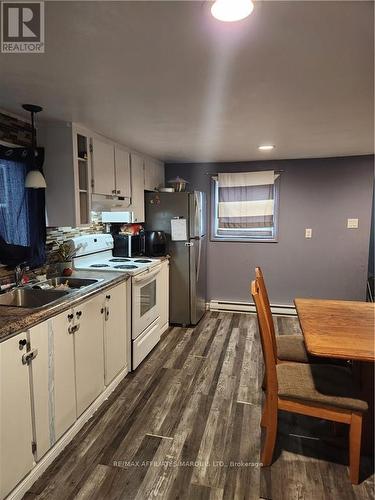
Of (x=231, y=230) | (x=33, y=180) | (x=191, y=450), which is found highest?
(x=33, y=180)

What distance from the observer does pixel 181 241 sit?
3.86m

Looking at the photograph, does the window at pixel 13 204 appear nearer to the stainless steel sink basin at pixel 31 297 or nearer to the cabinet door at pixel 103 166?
the stainless steel sink basin at pixel 31 297

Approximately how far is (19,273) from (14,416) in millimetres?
1028

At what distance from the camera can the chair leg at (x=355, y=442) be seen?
167 cm

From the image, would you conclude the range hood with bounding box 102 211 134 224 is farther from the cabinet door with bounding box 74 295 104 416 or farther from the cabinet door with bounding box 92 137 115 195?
the cabinet door with bounding box 74 295 104 416

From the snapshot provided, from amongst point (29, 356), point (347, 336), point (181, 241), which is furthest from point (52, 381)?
point (181, 241)

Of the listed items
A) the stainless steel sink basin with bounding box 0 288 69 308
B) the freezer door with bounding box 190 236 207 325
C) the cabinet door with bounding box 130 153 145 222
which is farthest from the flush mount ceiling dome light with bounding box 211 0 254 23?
the freezer door with bounding box 190 236 207 325

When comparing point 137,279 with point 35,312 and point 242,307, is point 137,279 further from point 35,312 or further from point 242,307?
point 242,307

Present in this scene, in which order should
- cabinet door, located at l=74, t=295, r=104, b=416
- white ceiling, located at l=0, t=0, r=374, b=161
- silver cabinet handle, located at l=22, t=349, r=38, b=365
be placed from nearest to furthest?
1. white ceiling, located at l=0, t=0, r=374, b=161
2. silver cabinet handle, located at l=22, t=349, r=38, b=365
3. cabinet door, located at l=74, t=295, r=104, b=416

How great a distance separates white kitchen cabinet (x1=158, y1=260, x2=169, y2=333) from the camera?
3.65m

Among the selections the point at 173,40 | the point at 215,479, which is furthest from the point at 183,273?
the point at 173,40

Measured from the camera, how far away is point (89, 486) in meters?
1.70

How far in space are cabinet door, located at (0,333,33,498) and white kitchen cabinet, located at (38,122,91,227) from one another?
3.99 ft

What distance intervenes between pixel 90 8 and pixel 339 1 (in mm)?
825
